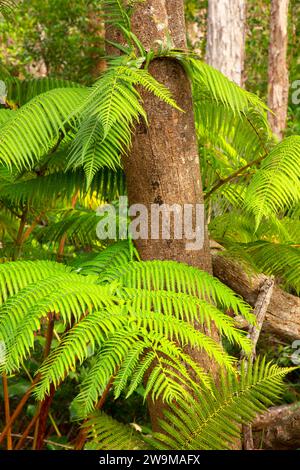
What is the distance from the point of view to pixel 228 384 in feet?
5.58

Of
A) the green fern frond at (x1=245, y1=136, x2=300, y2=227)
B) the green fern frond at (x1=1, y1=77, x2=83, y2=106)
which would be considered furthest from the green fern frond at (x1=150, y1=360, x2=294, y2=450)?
the green fern frond at (x1=1, y1=77, x2=83, y2=106)

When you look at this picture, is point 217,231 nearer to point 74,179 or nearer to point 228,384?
point 74,179

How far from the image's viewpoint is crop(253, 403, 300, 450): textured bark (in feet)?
9.56

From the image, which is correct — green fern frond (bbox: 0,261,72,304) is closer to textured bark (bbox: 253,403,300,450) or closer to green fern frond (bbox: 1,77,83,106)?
green fern frond (bbox: 1,77,83,106)

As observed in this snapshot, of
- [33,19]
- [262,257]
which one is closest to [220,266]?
[262,257]

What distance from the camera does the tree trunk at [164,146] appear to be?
1.86 m

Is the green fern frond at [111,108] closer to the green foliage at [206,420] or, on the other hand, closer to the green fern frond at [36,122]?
the green fern frond at [36,122]

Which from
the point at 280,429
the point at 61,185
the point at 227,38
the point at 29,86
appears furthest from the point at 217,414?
the point at 227,38

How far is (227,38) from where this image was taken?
6.93 metres

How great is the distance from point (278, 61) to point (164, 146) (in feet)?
22.9

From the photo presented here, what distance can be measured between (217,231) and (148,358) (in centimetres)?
99

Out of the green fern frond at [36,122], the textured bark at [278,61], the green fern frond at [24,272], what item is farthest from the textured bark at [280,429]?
the textured bark at [278,61]

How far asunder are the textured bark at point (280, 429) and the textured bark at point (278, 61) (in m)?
5.50

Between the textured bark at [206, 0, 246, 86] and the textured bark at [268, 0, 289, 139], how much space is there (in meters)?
1.23
